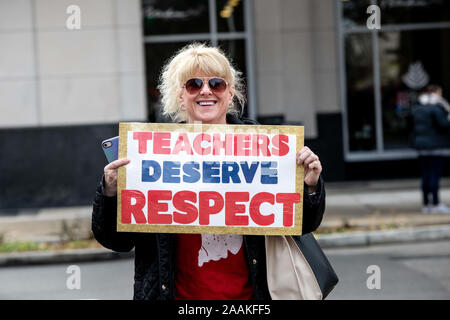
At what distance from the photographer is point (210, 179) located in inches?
125

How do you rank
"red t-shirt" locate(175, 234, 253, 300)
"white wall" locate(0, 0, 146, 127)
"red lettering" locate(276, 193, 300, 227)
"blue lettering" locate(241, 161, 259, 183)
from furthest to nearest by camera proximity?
"white wall" locate(0, 0, 146, 127), "blue lettering" locate(241, 161, 259, 183), "red lettering" locate(276, 193, 300, 227), "red t-shirt" locate(175, 234, 253, 300)

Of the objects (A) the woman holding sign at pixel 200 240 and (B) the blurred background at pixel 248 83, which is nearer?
(A) the woman holding sign at pixel 200 240

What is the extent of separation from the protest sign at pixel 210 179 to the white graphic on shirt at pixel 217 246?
3cm

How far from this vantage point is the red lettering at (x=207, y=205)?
10.3 ft

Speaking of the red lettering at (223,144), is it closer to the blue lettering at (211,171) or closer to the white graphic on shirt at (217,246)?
the blue lettering at (211,171)

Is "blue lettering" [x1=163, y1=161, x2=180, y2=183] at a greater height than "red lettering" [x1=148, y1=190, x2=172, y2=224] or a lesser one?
greater

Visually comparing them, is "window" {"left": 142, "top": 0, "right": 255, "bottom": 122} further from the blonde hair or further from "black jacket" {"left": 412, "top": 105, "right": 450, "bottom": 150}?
the blonde hair

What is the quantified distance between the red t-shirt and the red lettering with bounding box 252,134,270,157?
0.40 metres

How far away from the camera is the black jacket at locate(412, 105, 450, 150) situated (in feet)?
39.8

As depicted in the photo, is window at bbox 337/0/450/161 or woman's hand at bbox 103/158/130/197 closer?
woman's hand at bbox 103/158/130/197

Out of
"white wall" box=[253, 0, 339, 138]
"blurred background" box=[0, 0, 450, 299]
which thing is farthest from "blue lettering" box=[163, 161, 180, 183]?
"white wall" box=[253, 0, 339, 138]

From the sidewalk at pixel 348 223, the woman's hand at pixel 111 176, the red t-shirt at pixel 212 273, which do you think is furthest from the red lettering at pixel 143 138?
the sidewalk at pixel 348 223

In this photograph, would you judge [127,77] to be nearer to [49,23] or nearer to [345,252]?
[49,23]

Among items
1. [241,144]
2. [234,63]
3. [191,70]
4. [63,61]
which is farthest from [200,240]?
[234,63]
